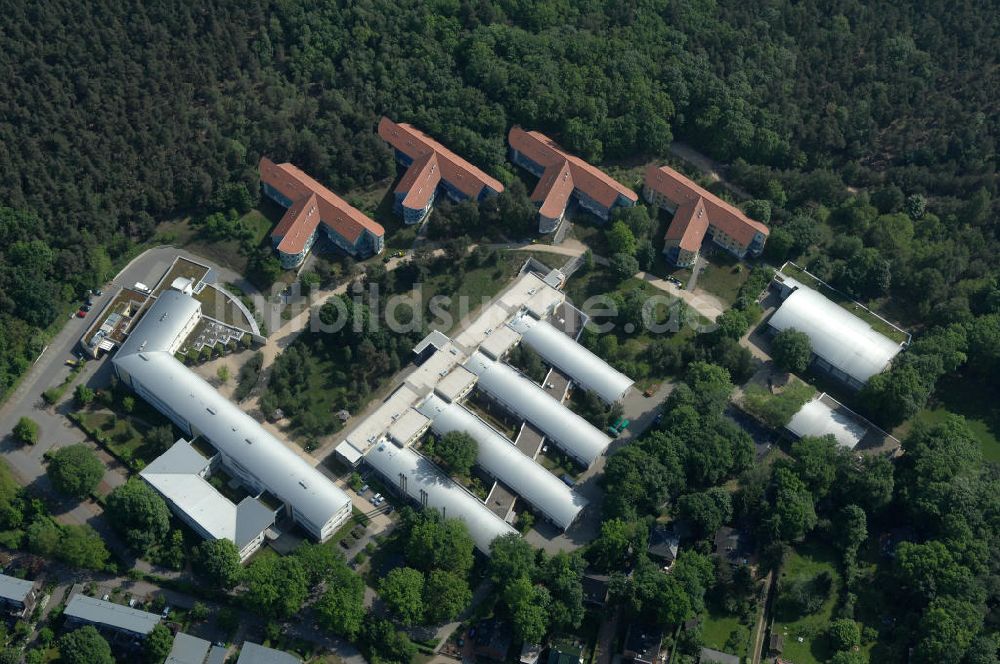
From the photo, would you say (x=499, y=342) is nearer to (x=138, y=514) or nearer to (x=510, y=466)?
(x=510, y=466)

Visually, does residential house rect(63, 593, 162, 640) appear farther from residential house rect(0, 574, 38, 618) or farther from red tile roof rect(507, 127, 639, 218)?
red tile roof rect(507, 127, 639, 218)

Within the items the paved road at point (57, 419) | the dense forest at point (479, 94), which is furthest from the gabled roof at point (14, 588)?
the dense forest at point (479, 94)

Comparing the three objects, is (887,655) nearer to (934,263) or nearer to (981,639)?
(981,639)

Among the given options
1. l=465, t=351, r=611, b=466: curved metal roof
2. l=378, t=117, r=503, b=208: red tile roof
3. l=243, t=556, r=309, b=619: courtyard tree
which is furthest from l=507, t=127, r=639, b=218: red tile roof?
l=243, t=556, r=309, b=619: courtyard tree

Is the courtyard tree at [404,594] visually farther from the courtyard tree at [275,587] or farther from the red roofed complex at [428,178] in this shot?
the red roofed complex at [428,178]

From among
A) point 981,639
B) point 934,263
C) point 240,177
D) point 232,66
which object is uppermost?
point 934,263

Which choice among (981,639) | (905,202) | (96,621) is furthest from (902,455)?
(96,621)
